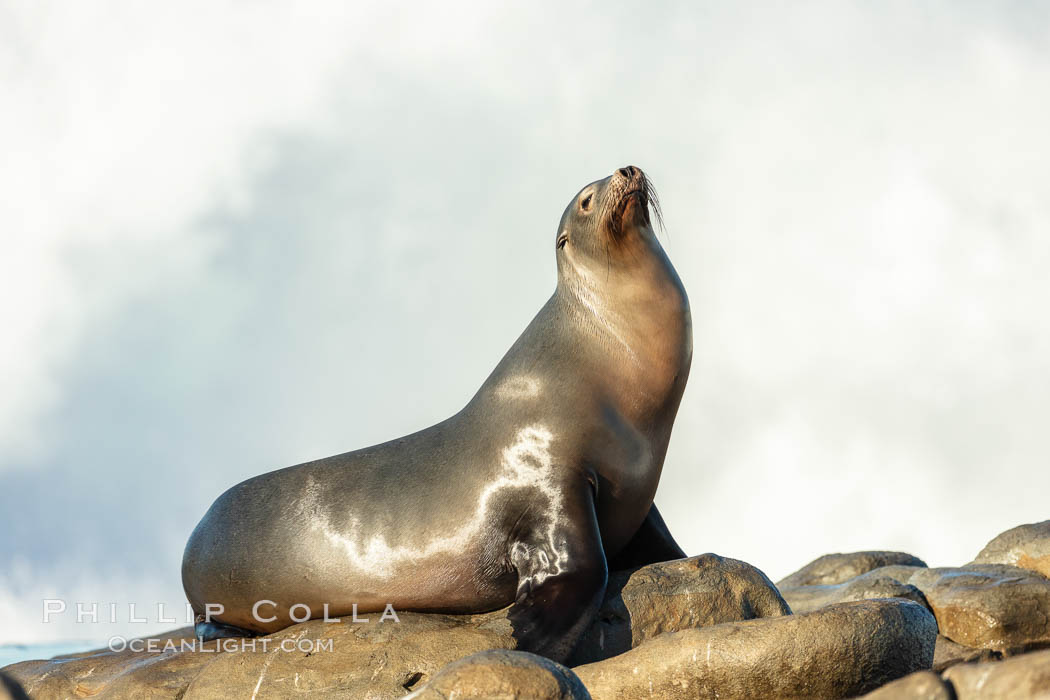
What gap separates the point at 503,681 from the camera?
468 centimetres

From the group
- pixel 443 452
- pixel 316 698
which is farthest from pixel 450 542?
pixel 316 698

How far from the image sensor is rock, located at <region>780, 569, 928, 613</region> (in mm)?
10094

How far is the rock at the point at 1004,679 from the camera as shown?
3689mm

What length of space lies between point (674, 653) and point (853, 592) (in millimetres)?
5163

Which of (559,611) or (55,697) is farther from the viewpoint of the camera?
(55,697)

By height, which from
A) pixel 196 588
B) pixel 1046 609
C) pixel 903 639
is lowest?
pixel 1046 609

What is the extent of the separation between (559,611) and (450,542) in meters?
1.00

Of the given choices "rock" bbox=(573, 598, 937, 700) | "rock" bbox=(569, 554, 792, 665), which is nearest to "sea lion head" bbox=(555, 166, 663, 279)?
"rock" bbox=(569, 554, 792, 665)

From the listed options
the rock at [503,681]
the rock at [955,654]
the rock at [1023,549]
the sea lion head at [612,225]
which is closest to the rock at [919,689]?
the rock at [503,681]

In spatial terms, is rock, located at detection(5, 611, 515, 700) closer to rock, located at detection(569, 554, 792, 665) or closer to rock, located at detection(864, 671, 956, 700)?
rock, located at detection(569, 554, 792, 665)

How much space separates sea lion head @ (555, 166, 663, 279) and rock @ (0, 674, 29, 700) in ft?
16.9

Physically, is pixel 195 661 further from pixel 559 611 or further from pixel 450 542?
pixel 559 611

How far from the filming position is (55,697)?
27.4ft

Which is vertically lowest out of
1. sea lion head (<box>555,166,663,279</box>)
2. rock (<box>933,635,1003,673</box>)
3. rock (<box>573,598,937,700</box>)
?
rock (<box>933,635,1003,673</box>)
